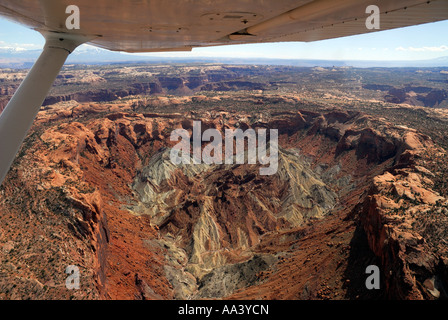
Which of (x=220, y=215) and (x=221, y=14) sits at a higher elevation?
(x=221, y=14)

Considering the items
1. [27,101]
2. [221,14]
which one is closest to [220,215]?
[27,101]

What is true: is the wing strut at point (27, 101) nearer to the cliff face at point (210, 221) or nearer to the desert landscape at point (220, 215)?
the desert landscape at point (220, 215)

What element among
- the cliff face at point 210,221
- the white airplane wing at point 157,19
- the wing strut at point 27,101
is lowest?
the cliff face at point 210,221

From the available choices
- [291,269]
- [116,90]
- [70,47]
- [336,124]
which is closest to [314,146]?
[336,124]

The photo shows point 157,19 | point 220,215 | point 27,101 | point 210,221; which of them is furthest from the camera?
point 220,215

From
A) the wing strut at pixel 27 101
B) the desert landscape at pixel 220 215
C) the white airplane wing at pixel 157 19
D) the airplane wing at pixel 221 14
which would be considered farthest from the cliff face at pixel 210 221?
the airplane wing at pixel 221 14

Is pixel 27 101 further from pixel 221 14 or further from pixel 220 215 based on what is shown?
pixel 220 215
